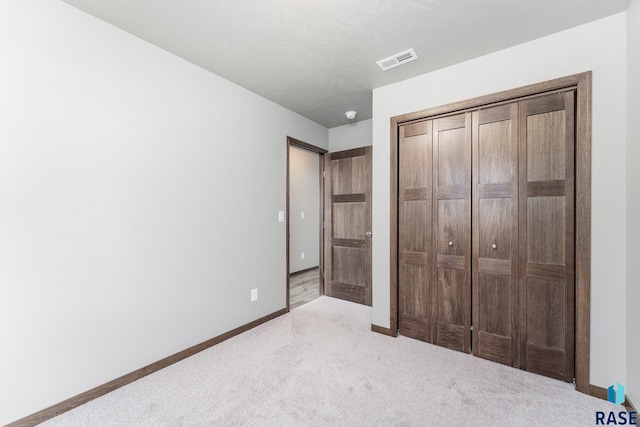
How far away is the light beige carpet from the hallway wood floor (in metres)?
1.36

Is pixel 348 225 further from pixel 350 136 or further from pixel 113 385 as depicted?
pixel 113 385

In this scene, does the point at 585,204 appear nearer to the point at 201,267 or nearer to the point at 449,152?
the point at 449,152

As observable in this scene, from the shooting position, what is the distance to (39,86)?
5.49 ft

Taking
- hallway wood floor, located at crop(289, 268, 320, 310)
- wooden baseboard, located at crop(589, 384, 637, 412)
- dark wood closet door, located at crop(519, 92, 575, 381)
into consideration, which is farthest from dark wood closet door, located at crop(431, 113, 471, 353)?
hallway wood floor, located at crop(289, 268, 320, 310)

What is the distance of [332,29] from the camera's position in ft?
6.47

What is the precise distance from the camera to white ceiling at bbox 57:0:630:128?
1.76 metres

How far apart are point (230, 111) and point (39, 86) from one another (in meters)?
1.42

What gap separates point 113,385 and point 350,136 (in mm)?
3703

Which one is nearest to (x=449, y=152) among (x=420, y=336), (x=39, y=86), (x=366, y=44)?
(x=366, y=44)

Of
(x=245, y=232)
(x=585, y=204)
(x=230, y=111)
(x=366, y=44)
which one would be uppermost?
(x=366, y=44)

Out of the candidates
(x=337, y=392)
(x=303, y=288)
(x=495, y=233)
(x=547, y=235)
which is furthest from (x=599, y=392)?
(x=303, y=288)

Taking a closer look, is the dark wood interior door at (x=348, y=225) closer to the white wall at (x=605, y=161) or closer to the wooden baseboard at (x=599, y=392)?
the white wall at (x=605, y=161)

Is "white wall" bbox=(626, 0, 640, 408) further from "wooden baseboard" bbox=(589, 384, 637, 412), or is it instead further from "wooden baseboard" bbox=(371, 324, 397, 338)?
"wooden baseboard" bbox=(371, 324, 397, 338)

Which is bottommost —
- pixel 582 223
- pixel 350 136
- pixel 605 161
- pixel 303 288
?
pixel 303 288
